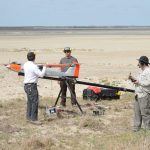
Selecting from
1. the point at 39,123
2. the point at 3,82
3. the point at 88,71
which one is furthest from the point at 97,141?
the point at 88,71

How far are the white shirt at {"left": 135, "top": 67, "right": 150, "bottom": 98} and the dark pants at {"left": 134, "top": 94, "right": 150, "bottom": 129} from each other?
3.9 inches

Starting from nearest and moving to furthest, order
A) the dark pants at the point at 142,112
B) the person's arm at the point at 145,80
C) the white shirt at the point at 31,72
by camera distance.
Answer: the person's arm at the point at 145,80 < the dark pants at the point at 142,112 < the white shirt at the point at 31,72

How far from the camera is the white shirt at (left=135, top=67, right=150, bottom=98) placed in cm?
1015

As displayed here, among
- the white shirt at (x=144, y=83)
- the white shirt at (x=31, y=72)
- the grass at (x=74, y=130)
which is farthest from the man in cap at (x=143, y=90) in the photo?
the white shirt at (x=31, y=72)

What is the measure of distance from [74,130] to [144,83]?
192 centimetres

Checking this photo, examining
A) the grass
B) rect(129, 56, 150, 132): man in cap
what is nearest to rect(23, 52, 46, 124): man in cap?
the grass

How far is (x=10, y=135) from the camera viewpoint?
10.3m

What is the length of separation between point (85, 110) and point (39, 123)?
218 cm

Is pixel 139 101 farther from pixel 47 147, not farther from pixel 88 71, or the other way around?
pixel 88 71

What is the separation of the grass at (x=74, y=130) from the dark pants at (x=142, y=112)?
0.29 metres

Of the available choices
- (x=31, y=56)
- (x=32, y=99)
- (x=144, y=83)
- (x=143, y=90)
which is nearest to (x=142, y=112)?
(x=143, y=90)

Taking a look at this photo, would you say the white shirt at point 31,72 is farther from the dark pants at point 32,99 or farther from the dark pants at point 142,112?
the dark pants at point 142,112

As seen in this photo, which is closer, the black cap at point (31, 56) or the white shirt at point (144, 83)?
the white shirt at point (144, 83)

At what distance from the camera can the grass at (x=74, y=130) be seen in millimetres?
9266
